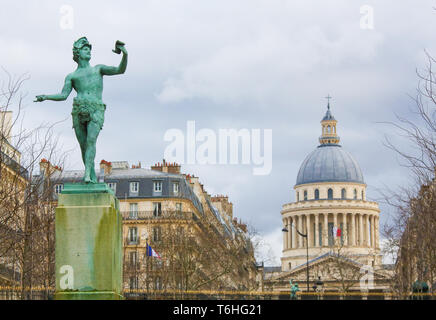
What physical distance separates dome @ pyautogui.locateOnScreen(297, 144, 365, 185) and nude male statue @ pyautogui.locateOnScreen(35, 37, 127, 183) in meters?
171

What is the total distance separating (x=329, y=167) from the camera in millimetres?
186500

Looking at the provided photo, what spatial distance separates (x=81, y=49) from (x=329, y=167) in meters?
172

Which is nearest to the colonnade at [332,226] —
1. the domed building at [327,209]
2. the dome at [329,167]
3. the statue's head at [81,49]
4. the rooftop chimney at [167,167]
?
the domed building at [327,209]

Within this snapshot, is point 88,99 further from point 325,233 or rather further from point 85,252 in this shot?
point 325,233

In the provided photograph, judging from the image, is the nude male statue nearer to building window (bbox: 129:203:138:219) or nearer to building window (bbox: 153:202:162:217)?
building window (bbox: 153:202:162:217)

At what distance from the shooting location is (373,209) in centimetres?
18362

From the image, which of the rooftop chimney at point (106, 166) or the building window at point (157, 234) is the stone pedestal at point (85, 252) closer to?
the building window at point (157, 234)

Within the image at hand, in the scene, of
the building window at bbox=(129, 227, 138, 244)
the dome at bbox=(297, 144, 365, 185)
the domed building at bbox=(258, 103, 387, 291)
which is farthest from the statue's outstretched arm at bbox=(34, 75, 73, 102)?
the dome at bbox=(297, 144, 365, 185)

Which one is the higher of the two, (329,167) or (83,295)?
(329,167)

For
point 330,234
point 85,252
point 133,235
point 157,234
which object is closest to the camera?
point 85,252

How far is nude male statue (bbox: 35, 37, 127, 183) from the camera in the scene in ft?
53.2

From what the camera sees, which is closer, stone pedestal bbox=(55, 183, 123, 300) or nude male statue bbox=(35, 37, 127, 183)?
stone pedestal bbox=(55, 183, 123, 300)

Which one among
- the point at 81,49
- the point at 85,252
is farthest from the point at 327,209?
the point at 85,252
